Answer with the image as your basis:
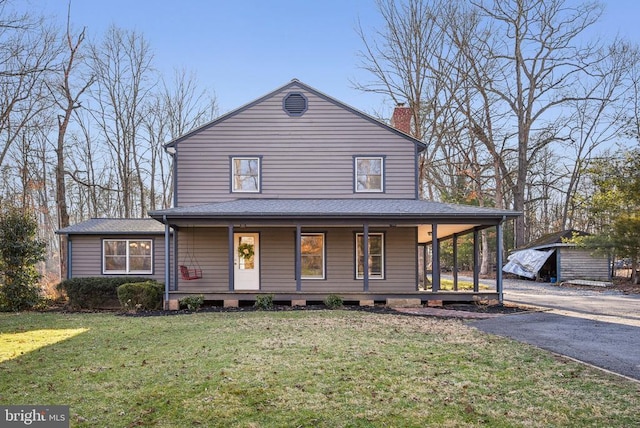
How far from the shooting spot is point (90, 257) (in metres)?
16.2

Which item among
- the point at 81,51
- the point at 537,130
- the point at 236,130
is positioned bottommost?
the point at 236,130

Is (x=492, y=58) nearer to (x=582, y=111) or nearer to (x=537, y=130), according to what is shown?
(x=537, y=130)

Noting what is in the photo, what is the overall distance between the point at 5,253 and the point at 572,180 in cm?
3523

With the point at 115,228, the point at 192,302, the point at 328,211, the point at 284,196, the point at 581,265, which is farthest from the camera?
the point at 581,265

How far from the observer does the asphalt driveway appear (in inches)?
270

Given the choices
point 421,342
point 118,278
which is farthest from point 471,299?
point 118,278

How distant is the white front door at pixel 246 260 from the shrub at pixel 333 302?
9.80 feet

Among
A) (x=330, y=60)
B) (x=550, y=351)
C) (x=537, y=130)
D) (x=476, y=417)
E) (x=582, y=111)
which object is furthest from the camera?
(x=582, y=111)

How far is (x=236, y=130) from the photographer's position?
16141mm

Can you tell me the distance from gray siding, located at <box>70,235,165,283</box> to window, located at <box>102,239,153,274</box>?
0.16 metres

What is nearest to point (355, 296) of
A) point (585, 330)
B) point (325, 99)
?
point (585, 330)

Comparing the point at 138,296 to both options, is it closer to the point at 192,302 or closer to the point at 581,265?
the point at 192,302

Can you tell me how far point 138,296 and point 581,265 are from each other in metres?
22.1

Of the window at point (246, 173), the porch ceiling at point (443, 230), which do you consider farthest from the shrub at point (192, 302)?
the porch ceiling at point (443, 230)
